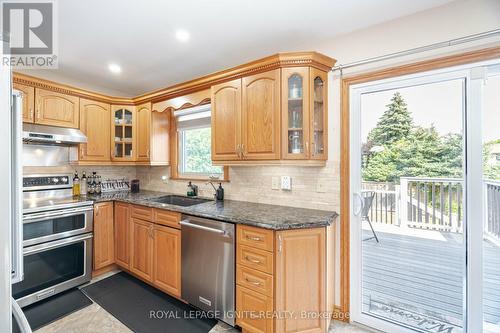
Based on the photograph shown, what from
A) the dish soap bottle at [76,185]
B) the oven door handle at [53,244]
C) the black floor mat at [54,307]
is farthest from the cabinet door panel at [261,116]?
the dish soap bottle at [76,185]

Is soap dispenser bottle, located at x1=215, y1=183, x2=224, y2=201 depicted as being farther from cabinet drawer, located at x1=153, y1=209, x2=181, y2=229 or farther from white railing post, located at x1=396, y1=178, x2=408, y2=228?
white railing post, located at x1=396, y1=178, x2=408, y2=228

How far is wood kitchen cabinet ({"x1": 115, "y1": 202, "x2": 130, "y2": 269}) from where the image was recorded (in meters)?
2.83

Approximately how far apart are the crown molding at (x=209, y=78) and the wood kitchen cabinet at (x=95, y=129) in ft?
0.35

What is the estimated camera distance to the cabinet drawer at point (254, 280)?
175cm

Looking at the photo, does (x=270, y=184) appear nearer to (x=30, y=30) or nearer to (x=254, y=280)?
(x=254, y=280)

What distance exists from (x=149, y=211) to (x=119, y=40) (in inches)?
66.7

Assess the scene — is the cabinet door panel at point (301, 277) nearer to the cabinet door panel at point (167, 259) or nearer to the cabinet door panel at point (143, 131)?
the cabinet door panel at point (167, 259)

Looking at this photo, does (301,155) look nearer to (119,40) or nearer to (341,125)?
(341,125)

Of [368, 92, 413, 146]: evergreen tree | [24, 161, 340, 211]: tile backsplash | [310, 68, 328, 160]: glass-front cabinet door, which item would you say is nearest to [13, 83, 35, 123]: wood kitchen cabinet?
[24, 161, 340, 211]: tile backsplash

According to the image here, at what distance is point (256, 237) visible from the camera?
5.96 ft

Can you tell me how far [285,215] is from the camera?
6.59 feet

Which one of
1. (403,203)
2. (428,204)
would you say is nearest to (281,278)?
(403,203)

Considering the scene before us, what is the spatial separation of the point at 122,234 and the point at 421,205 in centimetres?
310

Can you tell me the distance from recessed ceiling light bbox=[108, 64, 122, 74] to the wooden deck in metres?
3.18
